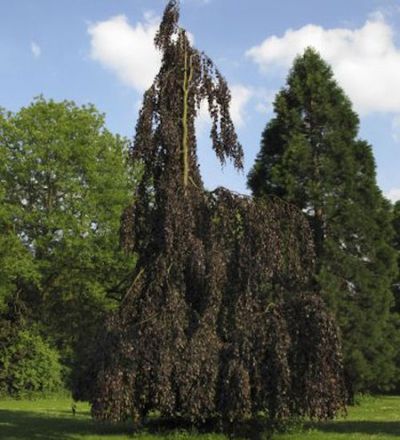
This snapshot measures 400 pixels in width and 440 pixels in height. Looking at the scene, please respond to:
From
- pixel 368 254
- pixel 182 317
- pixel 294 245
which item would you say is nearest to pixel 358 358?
pixel 368 254

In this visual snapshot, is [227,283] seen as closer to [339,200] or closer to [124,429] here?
[124,429]

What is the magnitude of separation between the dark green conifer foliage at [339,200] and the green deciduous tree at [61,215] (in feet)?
25.4

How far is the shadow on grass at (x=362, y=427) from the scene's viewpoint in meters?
13.1

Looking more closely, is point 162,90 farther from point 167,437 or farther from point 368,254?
point 368,254

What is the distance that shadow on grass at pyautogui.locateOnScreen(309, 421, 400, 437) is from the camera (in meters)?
13.1

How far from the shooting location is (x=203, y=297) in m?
11.7

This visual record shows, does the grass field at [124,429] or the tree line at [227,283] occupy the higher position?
the tree line at [227,283]

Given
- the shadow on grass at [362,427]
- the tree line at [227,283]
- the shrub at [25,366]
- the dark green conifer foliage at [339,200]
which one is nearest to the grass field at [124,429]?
the shadow on grass at [362,427]

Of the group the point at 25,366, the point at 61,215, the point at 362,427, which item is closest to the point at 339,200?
the point at 362,427

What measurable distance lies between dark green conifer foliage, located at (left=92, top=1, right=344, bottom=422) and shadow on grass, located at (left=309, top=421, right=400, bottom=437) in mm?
2667

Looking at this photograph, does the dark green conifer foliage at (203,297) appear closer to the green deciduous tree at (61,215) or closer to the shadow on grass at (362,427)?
the shadow on grass at (362,427)

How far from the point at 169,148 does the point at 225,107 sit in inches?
58.8

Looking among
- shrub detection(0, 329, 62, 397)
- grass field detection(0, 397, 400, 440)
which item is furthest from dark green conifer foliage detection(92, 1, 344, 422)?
shrub detection(0, 329, 62, 397)

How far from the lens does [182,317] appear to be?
11.1 metres
